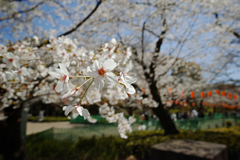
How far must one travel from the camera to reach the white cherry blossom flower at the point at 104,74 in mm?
668

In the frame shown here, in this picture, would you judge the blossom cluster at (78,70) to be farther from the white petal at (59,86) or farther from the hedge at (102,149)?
the hedge at (102,149)

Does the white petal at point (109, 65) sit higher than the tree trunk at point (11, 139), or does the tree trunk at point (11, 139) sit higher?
the white petal at point (109, 65)

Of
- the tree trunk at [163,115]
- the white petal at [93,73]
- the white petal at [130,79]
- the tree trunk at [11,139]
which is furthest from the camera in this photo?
the tree trunk at [163,115]

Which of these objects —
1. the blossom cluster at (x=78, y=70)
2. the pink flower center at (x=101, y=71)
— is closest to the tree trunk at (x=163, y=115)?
the blossom cluster at (x=78, y=70)

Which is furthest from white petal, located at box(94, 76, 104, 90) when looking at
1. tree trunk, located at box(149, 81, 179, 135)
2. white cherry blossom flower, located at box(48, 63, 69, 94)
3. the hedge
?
tree trunk, located at box(149, 81, 179, 135)

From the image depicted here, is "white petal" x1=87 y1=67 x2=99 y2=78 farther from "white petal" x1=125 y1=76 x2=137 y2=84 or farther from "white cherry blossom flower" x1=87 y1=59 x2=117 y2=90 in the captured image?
"white petal" x1=125 y1=76 x2=137 y2=84

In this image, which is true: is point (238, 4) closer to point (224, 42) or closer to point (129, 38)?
point (224, 42)

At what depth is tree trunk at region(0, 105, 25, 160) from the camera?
14.3 ft

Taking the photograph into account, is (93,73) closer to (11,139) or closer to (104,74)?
(104,74)

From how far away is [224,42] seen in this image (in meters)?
6.85

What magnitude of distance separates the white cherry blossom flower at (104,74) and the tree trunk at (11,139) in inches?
186

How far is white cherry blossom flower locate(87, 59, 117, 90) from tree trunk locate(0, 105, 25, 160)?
4733 mm

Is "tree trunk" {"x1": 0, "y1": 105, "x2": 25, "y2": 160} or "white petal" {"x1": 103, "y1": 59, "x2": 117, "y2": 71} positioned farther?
"tree trunk" {"x1": 0, "y1": 105, "x2": 25, "y2": 160}

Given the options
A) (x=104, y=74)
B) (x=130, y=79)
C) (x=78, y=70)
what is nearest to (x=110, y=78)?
(x=104, y=74)
